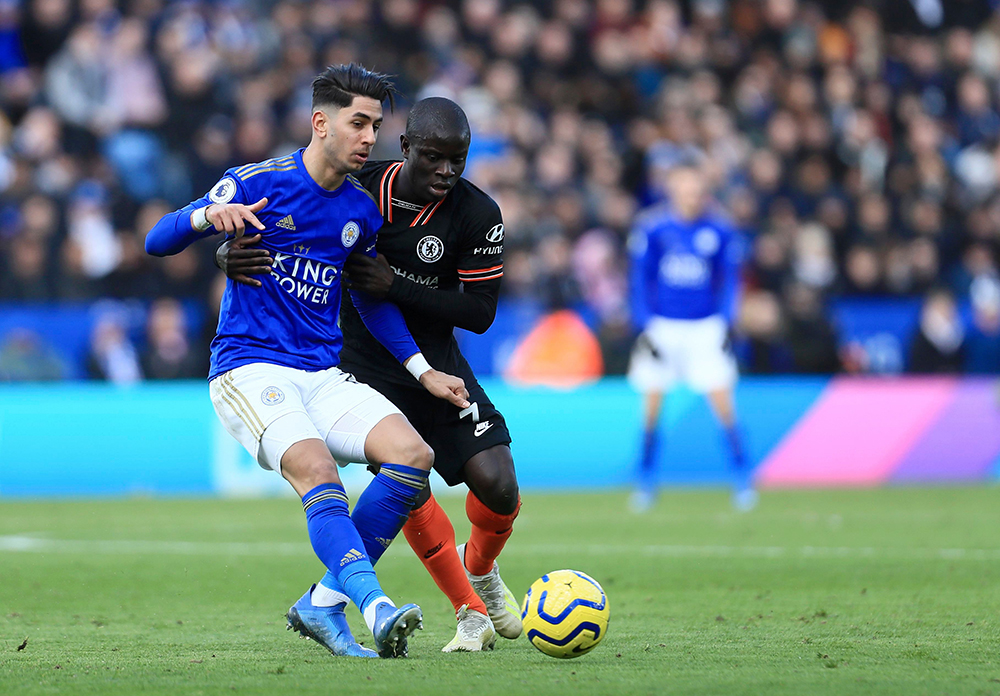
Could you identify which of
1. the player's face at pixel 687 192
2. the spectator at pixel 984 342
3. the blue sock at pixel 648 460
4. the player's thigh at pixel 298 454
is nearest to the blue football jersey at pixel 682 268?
the player's face at pixel 687 192

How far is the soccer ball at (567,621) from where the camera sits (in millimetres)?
4773

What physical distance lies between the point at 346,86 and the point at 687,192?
6.99 m

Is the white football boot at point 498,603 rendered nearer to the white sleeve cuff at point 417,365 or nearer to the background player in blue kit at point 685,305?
the white sleeve cuff at point 417,365

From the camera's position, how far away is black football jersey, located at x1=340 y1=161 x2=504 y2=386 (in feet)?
17.8

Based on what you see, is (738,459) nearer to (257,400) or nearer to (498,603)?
(498,603)

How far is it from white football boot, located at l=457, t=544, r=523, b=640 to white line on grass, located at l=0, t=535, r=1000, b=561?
2.56 metres

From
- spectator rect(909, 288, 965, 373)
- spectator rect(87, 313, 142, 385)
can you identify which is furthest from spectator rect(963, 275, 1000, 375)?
spectator rect(87, 313, 142, 385)

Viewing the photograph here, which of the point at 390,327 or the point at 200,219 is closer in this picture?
the point at 200,219

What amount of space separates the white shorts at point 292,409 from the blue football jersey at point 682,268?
688 centimetres

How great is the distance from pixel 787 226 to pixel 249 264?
12475mm

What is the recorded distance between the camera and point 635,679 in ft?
14.0

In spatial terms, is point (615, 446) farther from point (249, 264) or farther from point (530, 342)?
point (249, 264)

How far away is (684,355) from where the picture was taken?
12.0 m

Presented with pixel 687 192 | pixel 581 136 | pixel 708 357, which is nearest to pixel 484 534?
pixel 708 357
